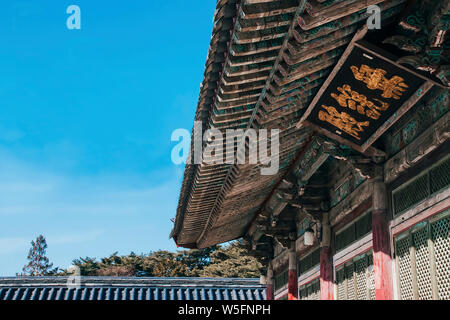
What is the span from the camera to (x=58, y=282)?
56.2ft

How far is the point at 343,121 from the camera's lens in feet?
23.2

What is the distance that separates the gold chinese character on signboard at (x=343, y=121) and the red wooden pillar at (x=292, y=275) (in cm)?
556

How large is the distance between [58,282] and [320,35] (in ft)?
47.7

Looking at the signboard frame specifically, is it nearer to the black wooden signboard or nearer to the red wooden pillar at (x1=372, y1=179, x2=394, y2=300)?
the black wooden signboard

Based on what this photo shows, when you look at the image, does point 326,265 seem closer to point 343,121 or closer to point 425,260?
point 425,260

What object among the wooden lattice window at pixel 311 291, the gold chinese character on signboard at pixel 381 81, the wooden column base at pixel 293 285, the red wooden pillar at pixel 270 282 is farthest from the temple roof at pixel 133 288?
the gold chinese character on signboard at pixel 381 81

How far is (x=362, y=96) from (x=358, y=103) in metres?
0.19

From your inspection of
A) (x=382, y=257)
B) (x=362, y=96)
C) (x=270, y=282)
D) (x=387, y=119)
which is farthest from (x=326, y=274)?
(x=270, y=282)

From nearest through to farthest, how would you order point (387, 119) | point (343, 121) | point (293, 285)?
1. point (387, 119)
2. point (343, 121)
3. point (293, 285)

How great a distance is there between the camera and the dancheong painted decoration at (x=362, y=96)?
18.7ft

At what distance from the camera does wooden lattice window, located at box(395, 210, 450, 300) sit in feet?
19.5

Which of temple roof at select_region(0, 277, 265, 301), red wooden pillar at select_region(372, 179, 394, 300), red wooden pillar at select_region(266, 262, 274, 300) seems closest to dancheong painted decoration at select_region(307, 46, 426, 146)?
red wooden pillar at select_region(372, 179, 394, 300)

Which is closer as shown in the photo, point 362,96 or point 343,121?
point 362,96
